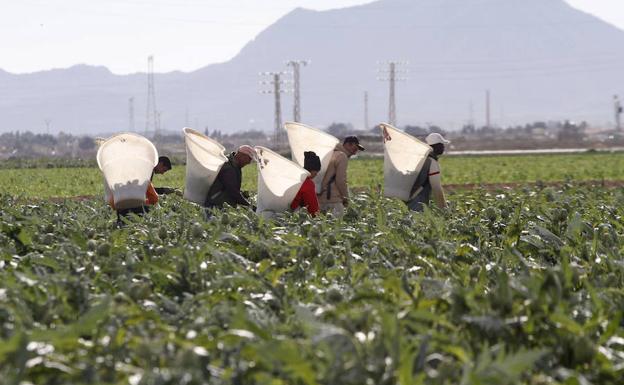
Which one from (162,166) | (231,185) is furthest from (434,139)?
(162,166)

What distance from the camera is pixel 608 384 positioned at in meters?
4.33

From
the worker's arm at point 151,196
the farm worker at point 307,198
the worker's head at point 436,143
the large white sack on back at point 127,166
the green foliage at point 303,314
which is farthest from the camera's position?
the worker's head at point 436,143

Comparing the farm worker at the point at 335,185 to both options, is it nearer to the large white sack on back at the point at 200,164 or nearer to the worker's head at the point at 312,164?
the worker's head at the point at 312,164

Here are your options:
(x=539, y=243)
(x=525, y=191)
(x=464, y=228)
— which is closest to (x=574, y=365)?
(x=539, y=243)

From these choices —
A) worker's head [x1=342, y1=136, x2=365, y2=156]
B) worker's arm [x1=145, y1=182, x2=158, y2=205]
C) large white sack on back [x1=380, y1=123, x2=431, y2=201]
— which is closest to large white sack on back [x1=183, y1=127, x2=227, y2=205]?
worker's arm [x1=145, y1=182, x2=158, y2=205]

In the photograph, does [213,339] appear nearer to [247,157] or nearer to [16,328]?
[16,328]

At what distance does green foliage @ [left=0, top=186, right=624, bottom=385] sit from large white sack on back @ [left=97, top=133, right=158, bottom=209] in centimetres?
345

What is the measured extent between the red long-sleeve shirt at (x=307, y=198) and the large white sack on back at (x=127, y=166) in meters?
1.54

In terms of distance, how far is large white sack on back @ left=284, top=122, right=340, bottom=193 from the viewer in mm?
14062

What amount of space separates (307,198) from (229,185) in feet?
5.65

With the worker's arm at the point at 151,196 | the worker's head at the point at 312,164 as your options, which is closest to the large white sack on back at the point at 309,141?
the worker's head at the point at 312,164

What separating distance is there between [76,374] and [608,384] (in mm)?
1987

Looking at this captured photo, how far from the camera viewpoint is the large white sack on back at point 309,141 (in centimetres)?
1406

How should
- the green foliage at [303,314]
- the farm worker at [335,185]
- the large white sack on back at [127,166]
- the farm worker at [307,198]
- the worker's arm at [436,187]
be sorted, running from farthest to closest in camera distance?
1. the farm worker at [335,185]
2. the worker's arm at [436,187]
3. the large white sack on back at [127,166]
4. the farm worker at [307,198]
5. the green foliage at [303,314]
